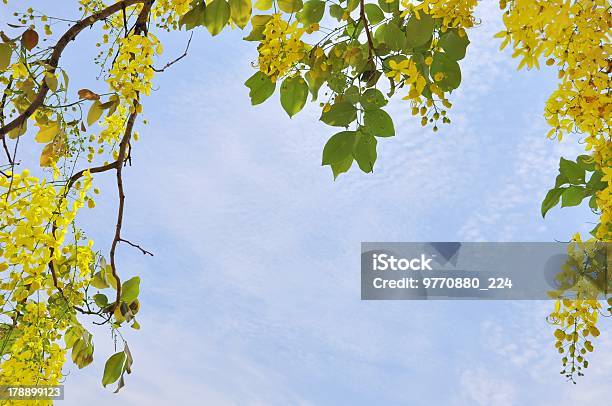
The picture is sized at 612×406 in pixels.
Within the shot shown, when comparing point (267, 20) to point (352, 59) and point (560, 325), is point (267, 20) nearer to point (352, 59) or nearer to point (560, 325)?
point (352, 59)

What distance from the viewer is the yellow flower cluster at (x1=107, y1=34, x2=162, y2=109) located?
170 centimetres

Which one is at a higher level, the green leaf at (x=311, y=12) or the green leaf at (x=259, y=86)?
the green leaf at (x=311, y=12)

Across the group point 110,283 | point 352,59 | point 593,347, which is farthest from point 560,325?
point 110,283

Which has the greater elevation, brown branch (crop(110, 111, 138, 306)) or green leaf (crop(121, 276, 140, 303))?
brown branch (crop(110, 111, 138, 306))

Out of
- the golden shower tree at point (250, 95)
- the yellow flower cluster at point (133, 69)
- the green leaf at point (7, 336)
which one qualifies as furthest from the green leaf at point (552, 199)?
the green leaf at point (7, 336)

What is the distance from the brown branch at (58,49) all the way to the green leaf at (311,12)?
41 centimetres

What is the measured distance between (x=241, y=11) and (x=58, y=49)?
1.64 feet

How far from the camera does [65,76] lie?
1767mm

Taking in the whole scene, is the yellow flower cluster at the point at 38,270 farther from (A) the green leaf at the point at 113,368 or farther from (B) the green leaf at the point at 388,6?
(B) the green leaf at the point at 388,6

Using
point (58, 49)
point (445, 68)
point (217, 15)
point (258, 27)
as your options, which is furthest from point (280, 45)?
point (58, 49)

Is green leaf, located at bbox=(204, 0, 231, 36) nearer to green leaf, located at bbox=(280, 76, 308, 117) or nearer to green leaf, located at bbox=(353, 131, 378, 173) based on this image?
green leaf, located at bbox=(280, 76, 308, 117)

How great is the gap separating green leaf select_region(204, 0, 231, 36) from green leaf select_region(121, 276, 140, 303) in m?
0.68

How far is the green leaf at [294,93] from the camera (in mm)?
1662

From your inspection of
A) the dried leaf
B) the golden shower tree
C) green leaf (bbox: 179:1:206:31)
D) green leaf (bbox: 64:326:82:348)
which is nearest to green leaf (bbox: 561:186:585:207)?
the golden shower tree
